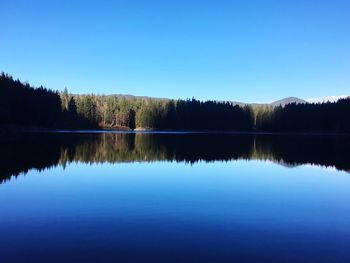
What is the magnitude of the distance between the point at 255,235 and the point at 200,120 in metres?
174

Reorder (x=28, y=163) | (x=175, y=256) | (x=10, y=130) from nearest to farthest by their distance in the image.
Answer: (x=175, y=256) < (x=28, y=163) < (x=10, y=130)

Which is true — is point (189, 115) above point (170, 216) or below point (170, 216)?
above

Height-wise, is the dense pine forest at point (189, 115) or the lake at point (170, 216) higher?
the dense pine forest at point (189, 115)

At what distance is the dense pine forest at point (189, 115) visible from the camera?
489 feet

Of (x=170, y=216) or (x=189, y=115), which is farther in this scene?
(x=189, y=115)

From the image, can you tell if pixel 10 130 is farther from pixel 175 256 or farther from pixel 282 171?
pixel 175 256

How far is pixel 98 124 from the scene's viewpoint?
178 meters

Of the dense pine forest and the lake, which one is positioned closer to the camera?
the lake

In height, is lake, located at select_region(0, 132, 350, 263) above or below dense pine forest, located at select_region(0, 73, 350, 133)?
below

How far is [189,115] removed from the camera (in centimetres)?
18512

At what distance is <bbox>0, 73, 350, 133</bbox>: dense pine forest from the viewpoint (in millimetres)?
149150

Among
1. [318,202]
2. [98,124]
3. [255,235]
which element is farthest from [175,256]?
[98,124]

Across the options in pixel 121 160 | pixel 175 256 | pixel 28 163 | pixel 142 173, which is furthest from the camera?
pixel 121 160

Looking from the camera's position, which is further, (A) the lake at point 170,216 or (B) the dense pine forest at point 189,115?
(B) the dense pine forest at point 189,115
